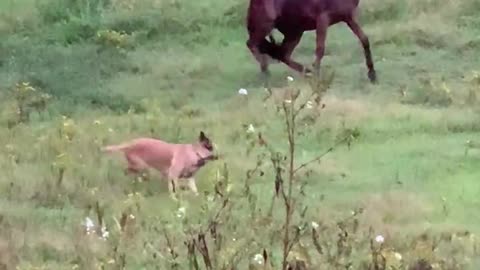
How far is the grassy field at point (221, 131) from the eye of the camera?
626 cm

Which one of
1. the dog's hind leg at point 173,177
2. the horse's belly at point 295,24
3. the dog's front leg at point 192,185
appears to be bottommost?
the horse's belly at point 295,24

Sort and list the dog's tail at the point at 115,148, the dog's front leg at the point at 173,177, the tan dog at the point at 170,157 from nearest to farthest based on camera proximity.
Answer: the dog's front leg at the point at 173,177, the tan dog at the point at 170,157, the dog's tail at the point at 115,148

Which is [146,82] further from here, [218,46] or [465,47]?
[465,47]

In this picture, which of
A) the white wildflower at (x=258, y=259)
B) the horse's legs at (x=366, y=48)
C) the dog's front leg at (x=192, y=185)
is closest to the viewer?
the white wildflower at (x=258, y=259)

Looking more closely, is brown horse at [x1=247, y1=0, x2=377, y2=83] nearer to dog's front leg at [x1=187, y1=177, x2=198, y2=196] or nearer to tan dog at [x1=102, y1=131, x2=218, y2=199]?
tan dog at [x1=102, y1=131, x2=218, y2=199]

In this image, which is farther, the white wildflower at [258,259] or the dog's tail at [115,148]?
the dog's tail at [115,148]

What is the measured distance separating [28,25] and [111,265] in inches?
371

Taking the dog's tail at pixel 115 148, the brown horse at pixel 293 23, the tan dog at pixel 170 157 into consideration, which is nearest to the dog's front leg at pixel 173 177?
the tan dog at pixel 170 157

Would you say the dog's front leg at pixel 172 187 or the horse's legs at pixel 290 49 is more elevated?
the dog's front leg at pixel 172 187

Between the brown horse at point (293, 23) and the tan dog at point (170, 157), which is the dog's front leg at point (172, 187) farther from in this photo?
the brown horse at point (293, 23)

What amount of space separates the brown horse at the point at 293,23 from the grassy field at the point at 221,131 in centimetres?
23

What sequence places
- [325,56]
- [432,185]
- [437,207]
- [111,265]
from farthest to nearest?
1. [325,56]
2. [432,185]
3. [437,207]
4. [111,265]

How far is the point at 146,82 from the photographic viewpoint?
12.3 meters

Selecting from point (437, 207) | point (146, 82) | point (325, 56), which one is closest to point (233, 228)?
point (437, 207)
